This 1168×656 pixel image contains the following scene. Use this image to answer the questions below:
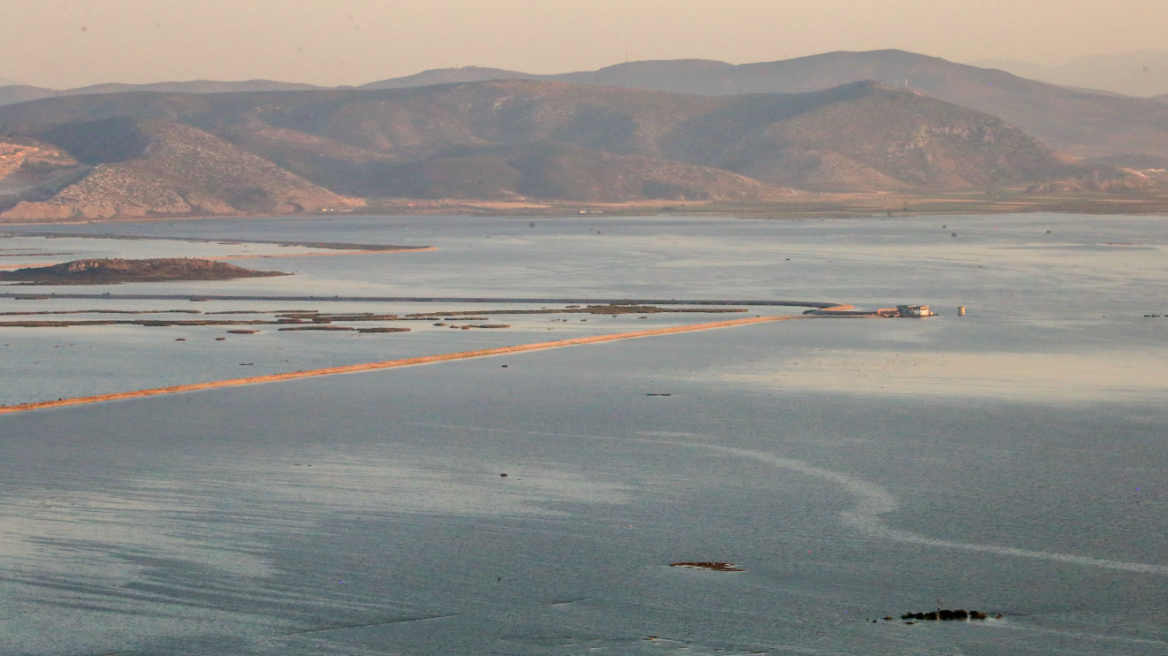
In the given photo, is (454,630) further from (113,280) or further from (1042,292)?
(113,280)

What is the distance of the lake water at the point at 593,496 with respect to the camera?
56.7 ft

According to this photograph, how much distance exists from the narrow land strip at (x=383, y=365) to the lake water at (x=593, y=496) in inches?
40.0

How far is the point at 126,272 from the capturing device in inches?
3585

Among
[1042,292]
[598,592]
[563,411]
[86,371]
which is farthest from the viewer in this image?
[1042,292]

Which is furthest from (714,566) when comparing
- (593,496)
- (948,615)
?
(593,496)

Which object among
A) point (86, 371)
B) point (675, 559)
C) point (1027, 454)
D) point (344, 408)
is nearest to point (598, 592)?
point (675, 559)

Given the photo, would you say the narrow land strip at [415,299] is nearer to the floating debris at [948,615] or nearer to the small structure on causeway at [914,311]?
the small structure on causeway at [914,311]

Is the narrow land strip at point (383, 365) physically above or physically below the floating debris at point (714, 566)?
below

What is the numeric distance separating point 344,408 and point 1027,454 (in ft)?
50.1

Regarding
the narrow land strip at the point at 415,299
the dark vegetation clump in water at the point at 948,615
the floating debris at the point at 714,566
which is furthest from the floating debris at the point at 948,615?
the narrow land strip at the point at 415,299

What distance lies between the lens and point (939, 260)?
356ft

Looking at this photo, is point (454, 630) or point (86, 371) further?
point (86, 371)

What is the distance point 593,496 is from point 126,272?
2866 inches

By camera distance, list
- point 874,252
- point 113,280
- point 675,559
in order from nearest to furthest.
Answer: point 675,559 < point 113,280 < point 874,252
